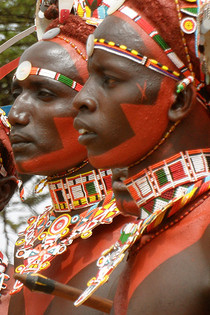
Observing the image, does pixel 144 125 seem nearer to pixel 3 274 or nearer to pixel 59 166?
pixel 59 166

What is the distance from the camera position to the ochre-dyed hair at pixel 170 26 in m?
2.24

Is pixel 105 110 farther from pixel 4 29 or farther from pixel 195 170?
pixel 4 29

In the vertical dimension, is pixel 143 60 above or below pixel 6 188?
above

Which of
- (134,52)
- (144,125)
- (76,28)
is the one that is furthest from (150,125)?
(76,28)

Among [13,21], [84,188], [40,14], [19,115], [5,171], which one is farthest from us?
[13,21]

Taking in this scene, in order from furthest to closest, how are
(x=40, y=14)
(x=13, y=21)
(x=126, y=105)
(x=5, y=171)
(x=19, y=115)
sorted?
(x=13, y=21), (x=5, y=171), (x=40, y=14), (x=19, y=115), (x=126, y=105)

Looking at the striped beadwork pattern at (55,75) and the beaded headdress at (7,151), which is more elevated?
the striped beadwork pattern at (55,75)

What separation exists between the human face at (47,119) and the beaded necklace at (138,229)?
80cm

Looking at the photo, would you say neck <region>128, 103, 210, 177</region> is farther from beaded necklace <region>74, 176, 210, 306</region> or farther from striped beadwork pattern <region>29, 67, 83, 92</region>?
striped beadwork pattern <region>29, 67, 83, 92</region>

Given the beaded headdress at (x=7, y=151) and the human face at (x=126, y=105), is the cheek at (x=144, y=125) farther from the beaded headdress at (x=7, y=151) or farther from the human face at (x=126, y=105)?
the beaded headdress at (x=7, y=151)

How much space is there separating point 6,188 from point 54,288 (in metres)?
1.59

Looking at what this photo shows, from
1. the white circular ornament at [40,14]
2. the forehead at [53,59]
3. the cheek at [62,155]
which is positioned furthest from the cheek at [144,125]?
the white circular ornament at [40,14]

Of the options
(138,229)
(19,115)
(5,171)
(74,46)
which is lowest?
(138,229)

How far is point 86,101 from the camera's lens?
2.25 metres
